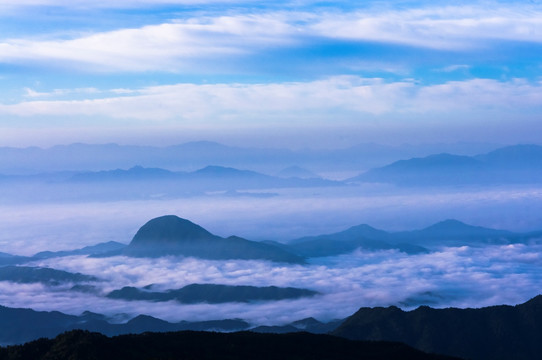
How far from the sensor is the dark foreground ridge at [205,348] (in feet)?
240

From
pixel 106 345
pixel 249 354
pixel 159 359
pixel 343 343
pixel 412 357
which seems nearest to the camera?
pixel 159 359

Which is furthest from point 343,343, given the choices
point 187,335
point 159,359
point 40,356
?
point 40,356

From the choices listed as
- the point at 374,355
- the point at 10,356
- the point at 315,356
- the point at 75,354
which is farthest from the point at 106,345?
the point at 374,355

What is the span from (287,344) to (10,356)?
38.6 m

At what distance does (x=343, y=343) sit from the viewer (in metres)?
101

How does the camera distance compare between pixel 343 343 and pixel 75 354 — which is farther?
pixel 343 343

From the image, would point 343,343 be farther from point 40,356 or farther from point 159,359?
point 40,356

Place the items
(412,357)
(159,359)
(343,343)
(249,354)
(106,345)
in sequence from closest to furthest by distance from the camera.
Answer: (159,359) < (106,345) < (249,354) < (412,357) < (343,343)

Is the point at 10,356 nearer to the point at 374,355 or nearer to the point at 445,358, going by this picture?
the point at 374,355

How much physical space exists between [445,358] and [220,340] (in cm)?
3105

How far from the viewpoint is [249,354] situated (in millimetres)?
85562

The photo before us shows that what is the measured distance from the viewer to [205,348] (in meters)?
83.5

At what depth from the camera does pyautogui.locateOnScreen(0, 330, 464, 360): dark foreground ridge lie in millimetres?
73000

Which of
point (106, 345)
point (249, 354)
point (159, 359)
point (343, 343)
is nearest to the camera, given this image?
point (159, 359)
